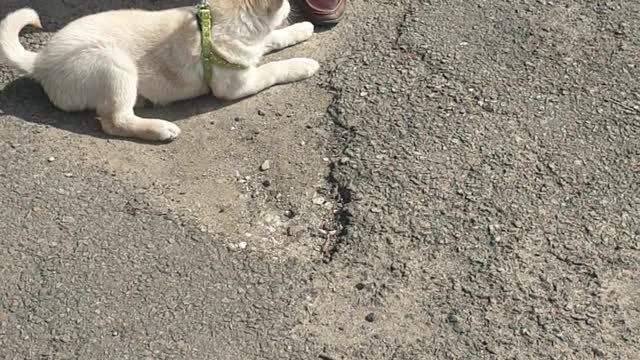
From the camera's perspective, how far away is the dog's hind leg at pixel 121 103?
364 centimetres

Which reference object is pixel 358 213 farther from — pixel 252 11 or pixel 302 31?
pixel 302 31

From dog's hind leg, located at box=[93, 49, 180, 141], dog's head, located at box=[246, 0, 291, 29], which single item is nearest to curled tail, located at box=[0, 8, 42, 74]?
dog's hind leg, located at box=[93, 49, 180, 141]

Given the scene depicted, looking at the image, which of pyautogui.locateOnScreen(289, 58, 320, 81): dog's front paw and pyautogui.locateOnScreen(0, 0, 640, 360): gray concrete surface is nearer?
pyautogui.locateOnScreen(0, 0, 640, 360): gray concrete surface

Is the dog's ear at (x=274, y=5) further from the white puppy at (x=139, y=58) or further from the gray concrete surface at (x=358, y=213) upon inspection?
the gray concrete surface at (x=358, y=213)

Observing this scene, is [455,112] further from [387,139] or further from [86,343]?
[86,343]

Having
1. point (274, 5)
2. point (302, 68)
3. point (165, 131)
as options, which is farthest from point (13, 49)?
point (302, 68)

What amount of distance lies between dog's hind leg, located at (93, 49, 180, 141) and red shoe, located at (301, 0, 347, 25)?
1113 mm

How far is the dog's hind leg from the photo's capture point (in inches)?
143

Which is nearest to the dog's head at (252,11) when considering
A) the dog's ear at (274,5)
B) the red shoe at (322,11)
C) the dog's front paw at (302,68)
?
the dog's ear at (274,5)

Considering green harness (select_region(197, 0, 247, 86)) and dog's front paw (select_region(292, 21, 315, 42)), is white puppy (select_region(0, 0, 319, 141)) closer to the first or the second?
green harness (select_region(197, 0, 247, 86))

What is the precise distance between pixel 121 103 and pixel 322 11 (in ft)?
4.25

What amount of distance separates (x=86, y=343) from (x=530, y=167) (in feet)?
6.54

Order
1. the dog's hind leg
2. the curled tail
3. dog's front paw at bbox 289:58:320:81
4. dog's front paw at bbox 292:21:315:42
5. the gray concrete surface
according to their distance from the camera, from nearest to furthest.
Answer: the gray concrete surface → the dog's hind leg → the curled tail → dog's front paw at bbox 289:58:320:81 → dog's front paw at bbox 292:21:315:42

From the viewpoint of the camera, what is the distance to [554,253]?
3303 mm
